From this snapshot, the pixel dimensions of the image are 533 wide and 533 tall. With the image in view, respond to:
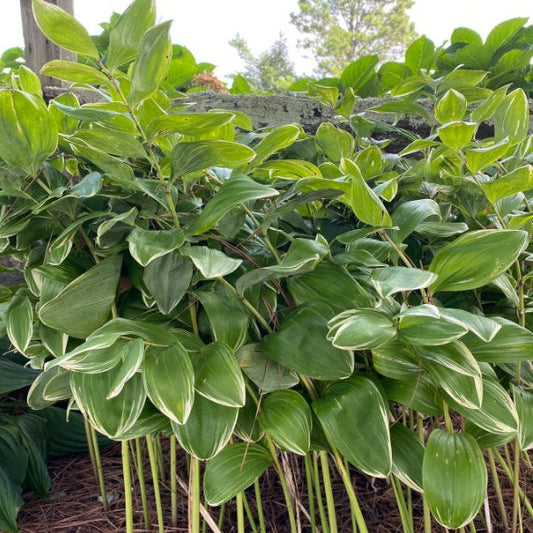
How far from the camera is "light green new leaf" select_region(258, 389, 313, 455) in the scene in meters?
0.42

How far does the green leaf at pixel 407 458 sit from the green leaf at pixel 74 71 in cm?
44

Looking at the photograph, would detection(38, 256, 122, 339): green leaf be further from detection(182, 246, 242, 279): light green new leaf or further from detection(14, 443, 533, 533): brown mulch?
detection(14, 443, 533, 533): brown mulch

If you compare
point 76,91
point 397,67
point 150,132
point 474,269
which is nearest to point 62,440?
point 150,132

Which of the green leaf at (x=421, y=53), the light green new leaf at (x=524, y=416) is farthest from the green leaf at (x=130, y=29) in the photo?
the green leaf at (x=421, y=53)

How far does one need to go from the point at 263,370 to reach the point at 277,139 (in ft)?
0.73

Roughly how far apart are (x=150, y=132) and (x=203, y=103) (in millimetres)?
1093

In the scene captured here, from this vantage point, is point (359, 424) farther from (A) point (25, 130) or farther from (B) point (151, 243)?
(A) point (25, 130)

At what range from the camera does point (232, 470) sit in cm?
48

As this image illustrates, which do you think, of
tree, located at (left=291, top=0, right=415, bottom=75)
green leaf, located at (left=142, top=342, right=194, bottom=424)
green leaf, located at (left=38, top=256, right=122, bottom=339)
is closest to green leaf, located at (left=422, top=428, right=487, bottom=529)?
green leaf, located at (left=142, top=342, right=194, bottom=424)

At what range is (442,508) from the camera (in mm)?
386

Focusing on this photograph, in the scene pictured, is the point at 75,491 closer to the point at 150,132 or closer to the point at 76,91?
the point at 150,132

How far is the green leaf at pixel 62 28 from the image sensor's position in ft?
1.23

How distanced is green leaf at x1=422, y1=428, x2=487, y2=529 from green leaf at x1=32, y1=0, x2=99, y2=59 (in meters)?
0.44

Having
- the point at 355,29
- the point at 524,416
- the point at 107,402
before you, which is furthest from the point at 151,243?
the point at 355,29
